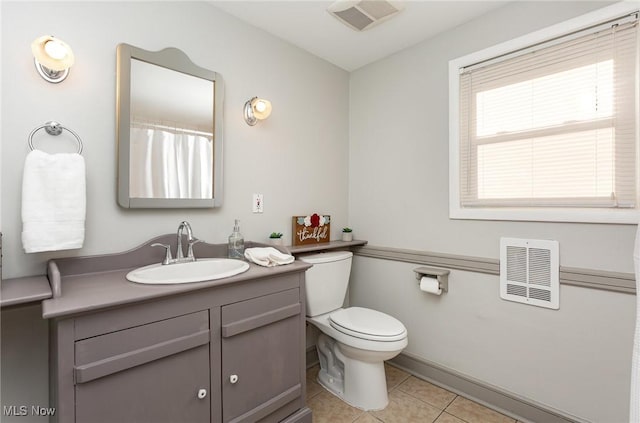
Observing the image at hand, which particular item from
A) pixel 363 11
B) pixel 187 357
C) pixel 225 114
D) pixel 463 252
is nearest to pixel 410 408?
pixel 463 252

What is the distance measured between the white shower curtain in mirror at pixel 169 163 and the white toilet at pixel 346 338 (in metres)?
0.83

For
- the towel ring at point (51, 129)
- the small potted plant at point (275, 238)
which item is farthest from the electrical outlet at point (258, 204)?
the towel ring at point (51, 129)

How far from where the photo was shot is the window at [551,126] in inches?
57.6

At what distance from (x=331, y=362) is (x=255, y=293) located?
100cm

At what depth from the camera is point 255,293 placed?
1451 millimetres

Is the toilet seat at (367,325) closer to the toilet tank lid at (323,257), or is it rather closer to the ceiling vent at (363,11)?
the toilet tank lid at (323,257)

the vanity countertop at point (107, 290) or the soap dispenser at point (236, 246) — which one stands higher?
the soap dispenser at point (236, 246)

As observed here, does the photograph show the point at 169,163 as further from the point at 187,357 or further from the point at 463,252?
the point at 463,252

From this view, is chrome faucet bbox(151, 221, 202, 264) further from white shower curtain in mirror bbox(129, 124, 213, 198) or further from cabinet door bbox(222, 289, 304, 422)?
cabinet door bbox(222, 289, 304, 422)

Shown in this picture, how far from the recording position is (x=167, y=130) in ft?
5.34

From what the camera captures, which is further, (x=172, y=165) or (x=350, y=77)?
(x=350, y=77)

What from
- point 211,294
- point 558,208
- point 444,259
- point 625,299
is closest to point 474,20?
point 558,208

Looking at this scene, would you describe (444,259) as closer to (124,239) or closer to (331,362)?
(331,362)

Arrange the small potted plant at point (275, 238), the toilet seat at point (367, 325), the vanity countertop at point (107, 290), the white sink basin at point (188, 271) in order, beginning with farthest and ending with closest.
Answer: the small potted plant at point (275, 238) < the toilet seat at point (367, 325) < the white sink basin at point (188, 271) < the vanity countertop at point (107, 290)
